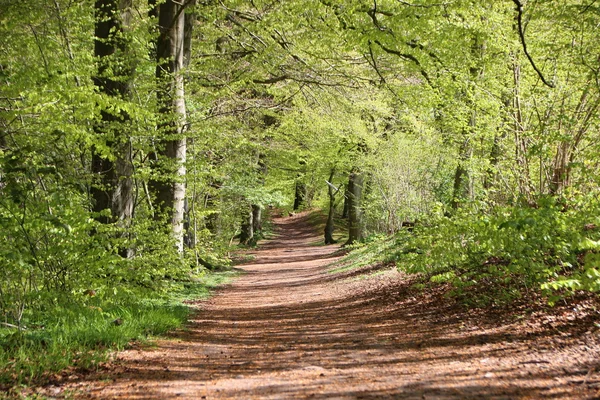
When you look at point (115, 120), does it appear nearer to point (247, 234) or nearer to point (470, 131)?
point (470, 131)

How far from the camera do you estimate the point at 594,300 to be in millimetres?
5906

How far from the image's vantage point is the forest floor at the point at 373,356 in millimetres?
4215

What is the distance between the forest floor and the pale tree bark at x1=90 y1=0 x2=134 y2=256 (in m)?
2.40

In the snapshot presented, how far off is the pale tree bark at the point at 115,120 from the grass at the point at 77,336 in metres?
1.70

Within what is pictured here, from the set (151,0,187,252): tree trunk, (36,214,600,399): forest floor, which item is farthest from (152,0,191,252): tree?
(36,214,600,399): forest floor

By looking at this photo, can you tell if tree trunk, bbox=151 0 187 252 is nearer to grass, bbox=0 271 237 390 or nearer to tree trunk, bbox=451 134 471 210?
grass, bbox=0 271 237 390

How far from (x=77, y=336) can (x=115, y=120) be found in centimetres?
384

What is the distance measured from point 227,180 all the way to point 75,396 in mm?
14507

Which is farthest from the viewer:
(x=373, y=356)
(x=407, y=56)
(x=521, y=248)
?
(x=407, y=56)

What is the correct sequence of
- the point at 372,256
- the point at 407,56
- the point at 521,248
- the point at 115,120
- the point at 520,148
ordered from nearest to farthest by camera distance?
1. the point at 521,248
2. the point at 115,120
3. the point at 520,148
4. the point at 407,56
5. the point at 372,256

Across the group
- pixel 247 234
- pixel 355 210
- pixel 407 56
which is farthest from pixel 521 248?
pixel 247 234

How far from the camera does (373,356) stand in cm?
544

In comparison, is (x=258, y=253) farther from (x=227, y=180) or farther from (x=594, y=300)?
(x=594, y=300)

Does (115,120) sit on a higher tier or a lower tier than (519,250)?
higher
